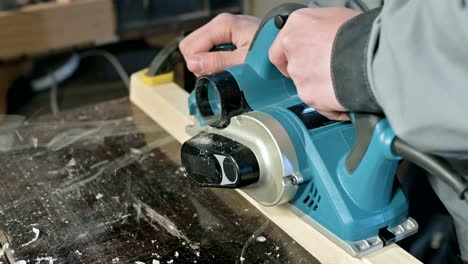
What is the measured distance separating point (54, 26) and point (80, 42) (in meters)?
0.12

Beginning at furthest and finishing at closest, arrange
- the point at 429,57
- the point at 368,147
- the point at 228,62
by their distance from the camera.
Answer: the point at 228,62
the point at 368,147
the point at 429,57

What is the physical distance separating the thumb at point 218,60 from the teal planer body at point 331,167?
0.35 ft

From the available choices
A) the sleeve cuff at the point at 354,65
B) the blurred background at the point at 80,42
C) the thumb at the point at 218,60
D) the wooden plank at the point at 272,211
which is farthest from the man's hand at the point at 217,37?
the blurred background at the point at 80,42

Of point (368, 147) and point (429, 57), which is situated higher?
point (429, 57)

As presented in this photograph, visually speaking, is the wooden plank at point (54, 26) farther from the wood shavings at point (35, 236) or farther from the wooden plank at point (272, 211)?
the wood shavings at point (35, 236)

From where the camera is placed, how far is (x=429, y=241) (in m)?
0.97

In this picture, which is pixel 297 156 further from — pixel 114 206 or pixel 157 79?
pixel 157 79

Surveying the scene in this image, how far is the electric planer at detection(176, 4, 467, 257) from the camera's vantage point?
73 cm

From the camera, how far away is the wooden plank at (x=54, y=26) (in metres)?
2.13

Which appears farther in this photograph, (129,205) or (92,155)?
(92,155)

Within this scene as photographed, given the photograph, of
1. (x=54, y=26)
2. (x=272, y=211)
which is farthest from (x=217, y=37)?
(x=54, y=26)

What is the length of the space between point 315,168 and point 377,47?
0.60 feet

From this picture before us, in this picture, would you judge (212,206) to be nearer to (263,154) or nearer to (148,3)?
(263,154)

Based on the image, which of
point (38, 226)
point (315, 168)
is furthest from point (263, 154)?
point (38, 226)
